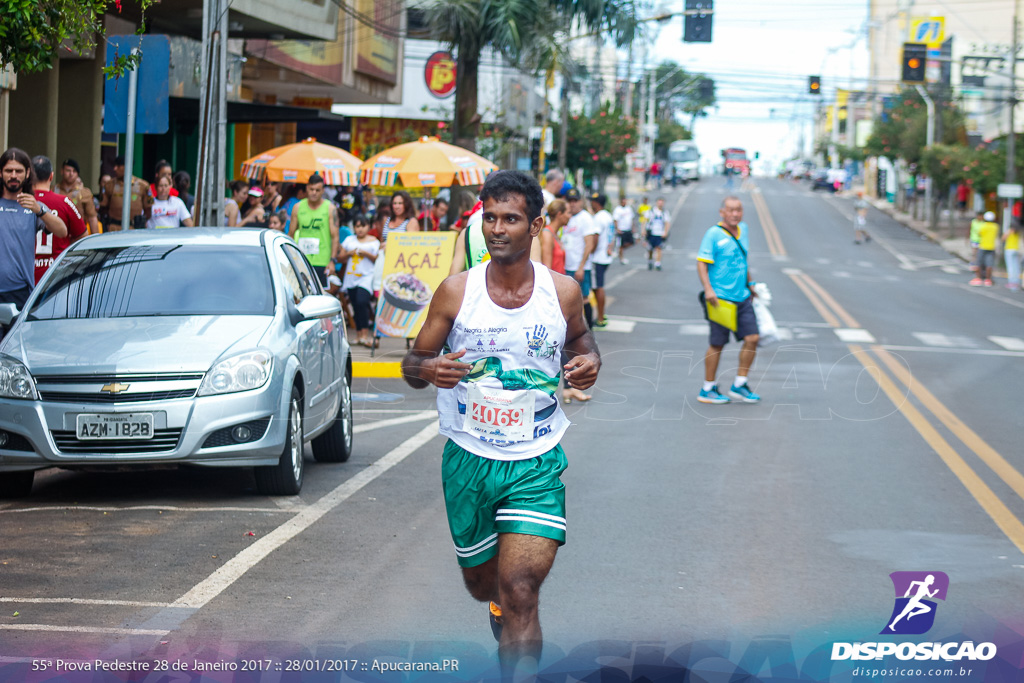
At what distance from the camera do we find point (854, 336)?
65.2 ft

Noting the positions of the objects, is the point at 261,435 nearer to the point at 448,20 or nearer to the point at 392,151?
the point at 392,151

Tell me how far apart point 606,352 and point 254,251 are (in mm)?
8706

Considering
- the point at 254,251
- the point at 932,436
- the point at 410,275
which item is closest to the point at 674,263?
the point at 410,275

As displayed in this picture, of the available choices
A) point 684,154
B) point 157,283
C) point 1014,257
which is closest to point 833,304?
point 1014,257

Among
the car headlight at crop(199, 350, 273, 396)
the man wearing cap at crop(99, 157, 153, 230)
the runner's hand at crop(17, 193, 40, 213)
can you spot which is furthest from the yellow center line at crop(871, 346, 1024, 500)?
the man wearing cap at crop(99, 157, 153, 230)

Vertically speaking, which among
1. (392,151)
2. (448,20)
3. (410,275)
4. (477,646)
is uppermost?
(448,20)

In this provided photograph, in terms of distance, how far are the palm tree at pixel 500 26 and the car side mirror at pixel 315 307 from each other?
1616 centimetres

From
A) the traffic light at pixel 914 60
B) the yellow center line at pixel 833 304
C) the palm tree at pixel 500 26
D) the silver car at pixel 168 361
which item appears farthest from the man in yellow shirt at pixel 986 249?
the silver car at pixel 168 361

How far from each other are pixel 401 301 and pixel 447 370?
421 inches

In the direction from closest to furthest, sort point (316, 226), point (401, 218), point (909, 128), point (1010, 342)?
point (316, 226) < point (401, 218) < point (1010, 342) < point (909, 128)

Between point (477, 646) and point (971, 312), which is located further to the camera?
point (971, 312)

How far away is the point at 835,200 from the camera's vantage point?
89250 mm

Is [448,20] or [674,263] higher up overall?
[448,20]

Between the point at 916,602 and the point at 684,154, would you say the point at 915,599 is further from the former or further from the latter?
the point at 684,154
